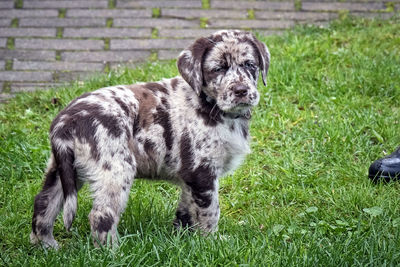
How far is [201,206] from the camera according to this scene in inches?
166

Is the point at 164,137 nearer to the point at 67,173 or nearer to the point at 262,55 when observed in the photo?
the point at 67,173

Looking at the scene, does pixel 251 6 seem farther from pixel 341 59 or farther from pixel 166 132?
pixel 166 132

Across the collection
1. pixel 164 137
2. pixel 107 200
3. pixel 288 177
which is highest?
pixel 164 137

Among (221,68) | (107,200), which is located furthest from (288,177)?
(107,200)

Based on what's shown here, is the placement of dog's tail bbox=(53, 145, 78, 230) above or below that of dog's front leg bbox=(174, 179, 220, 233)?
above

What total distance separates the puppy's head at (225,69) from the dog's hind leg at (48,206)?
1.11 meters

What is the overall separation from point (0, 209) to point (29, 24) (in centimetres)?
366

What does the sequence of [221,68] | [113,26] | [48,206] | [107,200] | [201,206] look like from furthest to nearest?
[113,26] < [221,68] < [201,206] < [48,206] < [107,200]

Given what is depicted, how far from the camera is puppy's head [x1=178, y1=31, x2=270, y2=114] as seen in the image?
4.19 metres

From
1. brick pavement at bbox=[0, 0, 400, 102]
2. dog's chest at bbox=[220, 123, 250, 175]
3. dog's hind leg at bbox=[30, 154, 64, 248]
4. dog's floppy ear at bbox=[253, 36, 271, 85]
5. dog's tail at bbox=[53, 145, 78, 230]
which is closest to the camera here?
dog's tail at bbox=[53, 145, 78, 230]

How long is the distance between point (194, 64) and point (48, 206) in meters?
1.37

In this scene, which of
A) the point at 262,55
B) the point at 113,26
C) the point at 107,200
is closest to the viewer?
the point at 107,200

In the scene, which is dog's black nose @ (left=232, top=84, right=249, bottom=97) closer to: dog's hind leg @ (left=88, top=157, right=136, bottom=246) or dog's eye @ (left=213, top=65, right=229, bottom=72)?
dog's eye @ (left=213, top=65, right=229, bottom=72)

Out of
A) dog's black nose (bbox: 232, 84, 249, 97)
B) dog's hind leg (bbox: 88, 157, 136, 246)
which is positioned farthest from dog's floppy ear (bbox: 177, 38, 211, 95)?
dog's hind leg (bbox: 88, 157, 136, 246)
